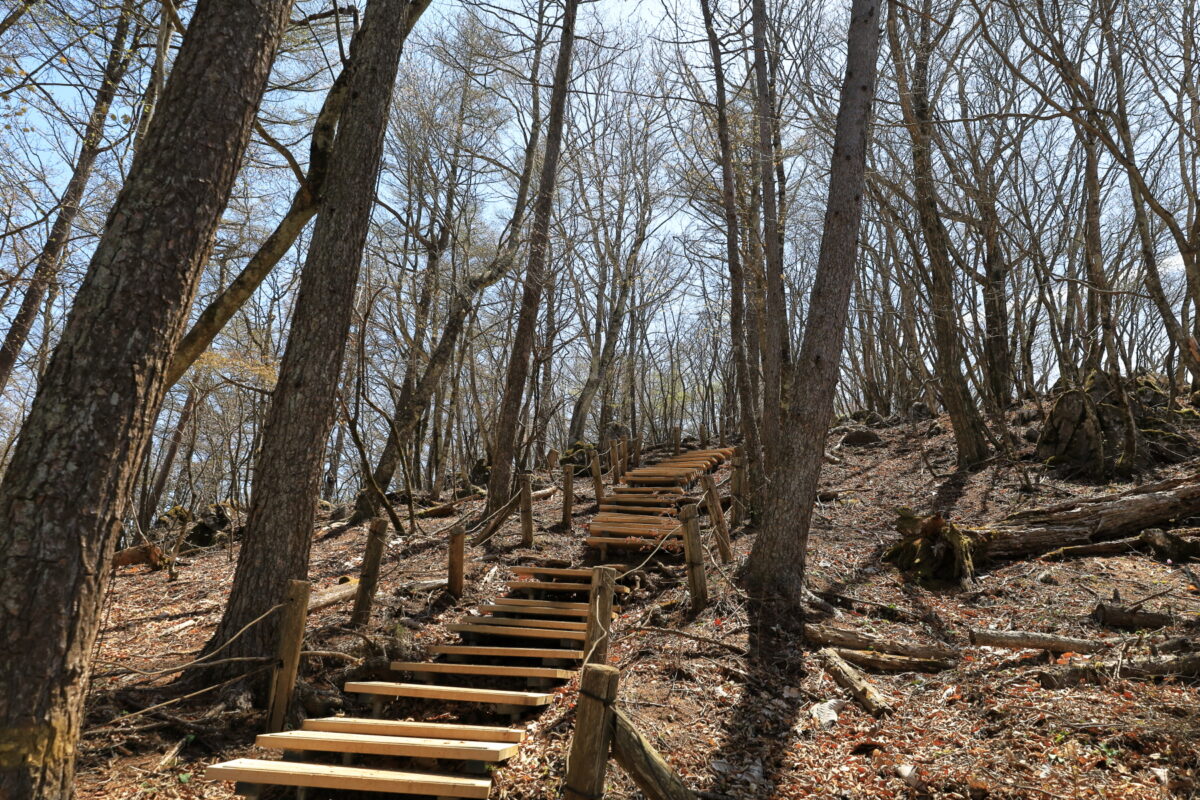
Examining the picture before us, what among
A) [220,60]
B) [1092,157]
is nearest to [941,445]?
[1092,157]

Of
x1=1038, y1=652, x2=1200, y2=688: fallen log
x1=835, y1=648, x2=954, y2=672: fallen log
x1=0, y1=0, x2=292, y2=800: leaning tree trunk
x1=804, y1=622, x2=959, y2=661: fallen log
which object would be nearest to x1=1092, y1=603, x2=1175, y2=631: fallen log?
x1=1038, y1=652, x2=1200, y2=688: fallen log

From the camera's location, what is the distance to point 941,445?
13.7 metres

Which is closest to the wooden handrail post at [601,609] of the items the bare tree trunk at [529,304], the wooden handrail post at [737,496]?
the wooden handrail post at [737,496]

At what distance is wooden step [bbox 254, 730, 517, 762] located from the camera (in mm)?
3979

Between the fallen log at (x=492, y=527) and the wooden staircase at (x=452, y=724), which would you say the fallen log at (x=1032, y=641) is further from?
the fallen log at (x=492, y=527)

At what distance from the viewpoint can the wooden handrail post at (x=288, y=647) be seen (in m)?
4.64

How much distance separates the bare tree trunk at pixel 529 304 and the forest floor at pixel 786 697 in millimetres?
1823

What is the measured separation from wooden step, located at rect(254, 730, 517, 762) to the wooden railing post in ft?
8.71

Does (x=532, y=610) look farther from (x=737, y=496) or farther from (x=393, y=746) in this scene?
(x=737, y=496)

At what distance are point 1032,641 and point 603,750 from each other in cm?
398

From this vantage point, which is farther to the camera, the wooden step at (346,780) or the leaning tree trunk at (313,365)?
the leaning tree trunk at (313,365)

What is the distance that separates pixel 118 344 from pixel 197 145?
107cm

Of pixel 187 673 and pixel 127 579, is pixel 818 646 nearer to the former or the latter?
pixel 187 673

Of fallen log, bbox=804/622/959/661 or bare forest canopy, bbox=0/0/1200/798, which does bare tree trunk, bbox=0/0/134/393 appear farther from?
fallen log, bbox=804/622/959/661
